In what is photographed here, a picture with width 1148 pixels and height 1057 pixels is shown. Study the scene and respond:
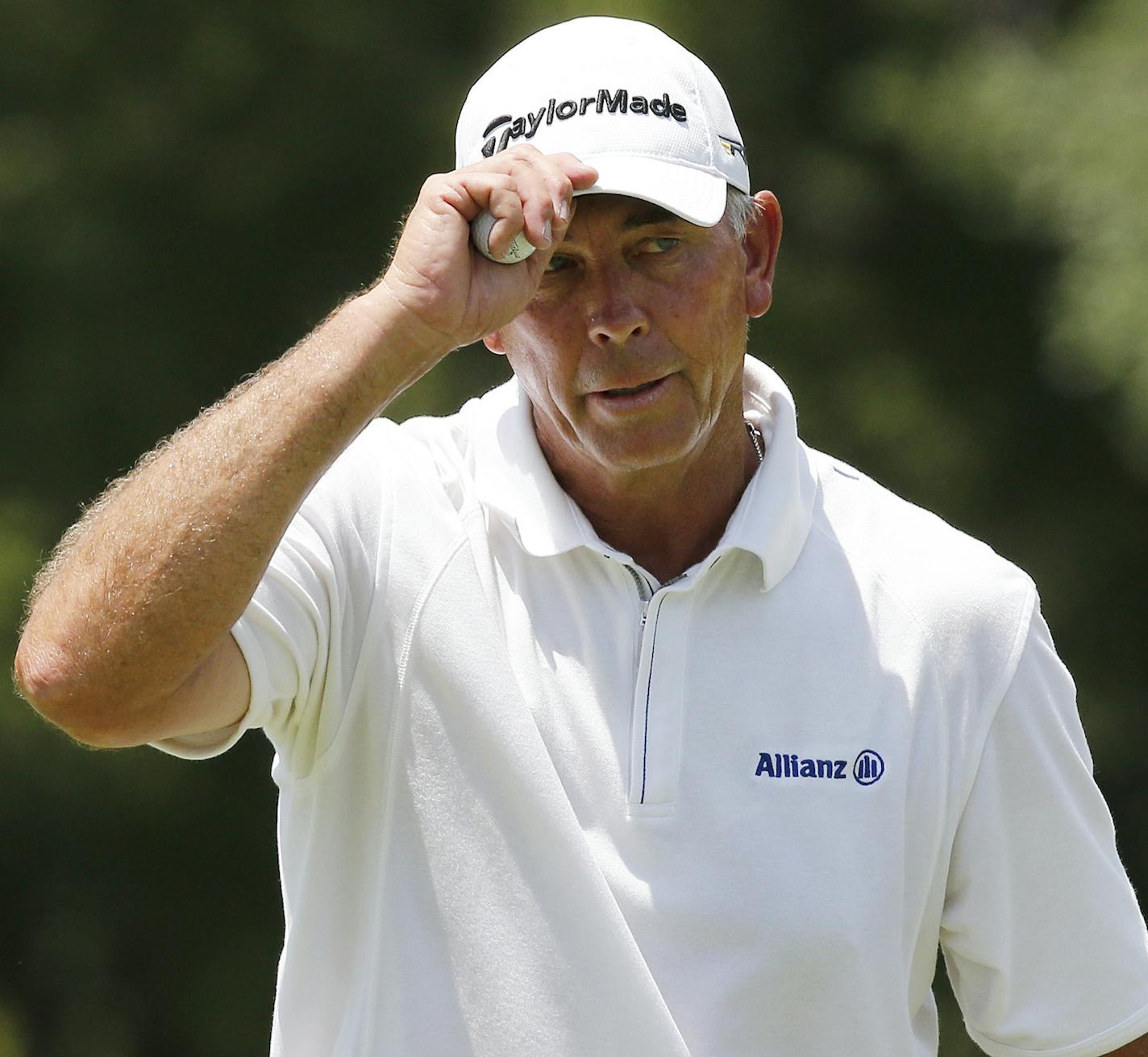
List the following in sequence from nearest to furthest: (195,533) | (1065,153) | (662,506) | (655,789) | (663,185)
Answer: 1. (195,533)
2. (655,789)
3. (663,185)
4. (662,506)
5. (1065,153)

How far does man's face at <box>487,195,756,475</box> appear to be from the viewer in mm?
2252

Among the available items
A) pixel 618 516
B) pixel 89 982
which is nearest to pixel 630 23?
pixel 618 516

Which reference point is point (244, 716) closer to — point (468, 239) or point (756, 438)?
point (468, 239)

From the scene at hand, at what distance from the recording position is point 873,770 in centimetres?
217

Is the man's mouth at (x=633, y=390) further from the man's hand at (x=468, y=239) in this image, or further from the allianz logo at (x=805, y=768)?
the allianz logo at (x=805, y=768)

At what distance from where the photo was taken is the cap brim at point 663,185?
87.0 inches

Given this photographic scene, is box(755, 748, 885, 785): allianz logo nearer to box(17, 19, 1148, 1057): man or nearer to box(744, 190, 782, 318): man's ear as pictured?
box(17, 19, 1148, 1057): man

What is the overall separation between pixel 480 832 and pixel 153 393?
4.80 meters

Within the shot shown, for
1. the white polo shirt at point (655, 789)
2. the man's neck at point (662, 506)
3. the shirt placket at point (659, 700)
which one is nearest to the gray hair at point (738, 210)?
the man's neck at point (662, 506)

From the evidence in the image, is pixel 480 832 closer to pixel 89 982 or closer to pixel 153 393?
pixel 153 393

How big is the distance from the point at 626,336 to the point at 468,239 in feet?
0.97

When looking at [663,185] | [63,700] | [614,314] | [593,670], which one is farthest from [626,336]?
[63,700]

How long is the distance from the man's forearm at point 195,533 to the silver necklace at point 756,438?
2.15 ft

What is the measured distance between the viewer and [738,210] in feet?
8.04
